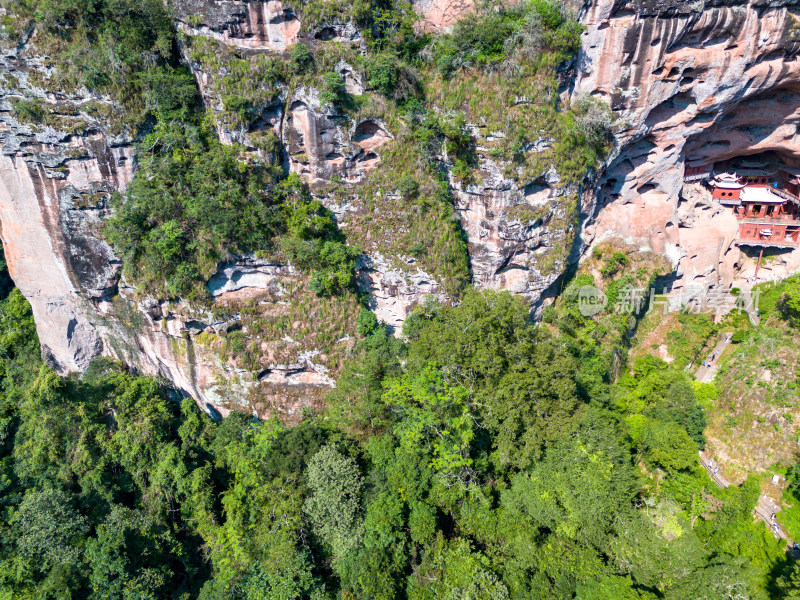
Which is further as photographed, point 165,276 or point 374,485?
point 165,276

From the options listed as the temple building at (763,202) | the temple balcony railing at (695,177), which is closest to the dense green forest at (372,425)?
the temple building at (763,202)

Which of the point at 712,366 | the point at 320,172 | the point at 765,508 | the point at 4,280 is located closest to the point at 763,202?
the point at 712,366

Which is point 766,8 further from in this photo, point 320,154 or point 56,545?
point 56,545

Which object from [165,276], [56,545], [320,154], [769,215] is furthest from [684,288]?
[56,545]

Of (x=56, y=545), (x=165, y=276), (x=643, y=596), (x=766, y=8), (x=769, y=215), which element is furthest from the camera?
(x=769, y=215)

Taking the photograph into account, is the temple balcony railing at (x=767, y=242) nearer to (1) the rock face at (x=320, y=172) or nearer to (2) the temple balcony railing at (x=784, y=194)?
(2) the temple balcony railing at (x=784, y=194)

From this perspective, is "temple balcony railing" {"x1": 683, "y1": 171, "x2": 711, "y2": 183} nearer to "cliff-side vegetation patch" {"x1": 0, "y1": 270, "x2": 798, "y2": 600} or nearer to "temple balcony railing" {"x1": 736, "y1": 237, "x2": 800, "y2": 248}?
"temple balcony railing" {"x1": 736, "y1": 237, "x2": 800, "y2": 248}
